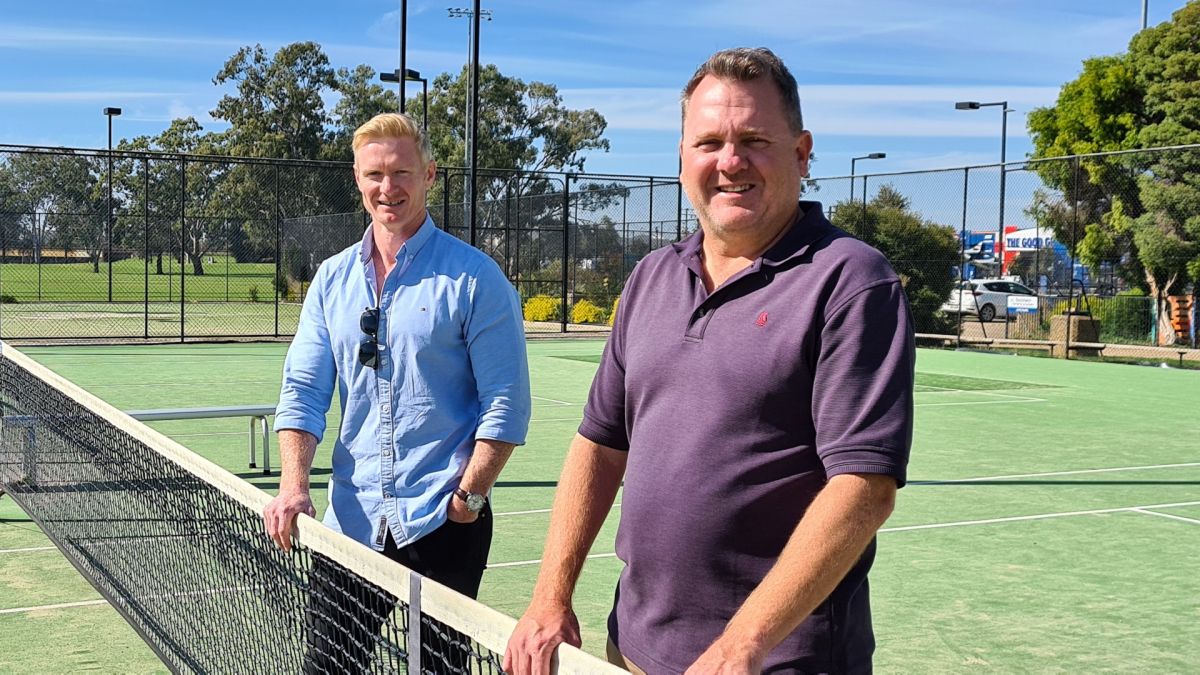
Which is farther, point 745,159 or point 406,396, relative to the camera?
point 406,396

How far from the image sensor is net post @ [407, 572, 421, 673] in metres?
2.92

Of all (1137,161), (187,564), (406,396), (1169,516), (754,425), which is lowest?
(1169,516)

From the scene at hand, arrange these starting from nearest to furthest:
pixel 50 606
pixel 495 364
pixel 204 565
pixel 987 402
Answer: pixel 495 364, pixel 204 565, pixel 50 606, pixel 987 402

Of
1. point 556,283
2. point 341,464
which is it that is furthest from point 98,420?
point 556,283

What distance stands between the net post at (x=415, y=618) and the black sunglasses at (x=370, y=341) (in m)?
0.90

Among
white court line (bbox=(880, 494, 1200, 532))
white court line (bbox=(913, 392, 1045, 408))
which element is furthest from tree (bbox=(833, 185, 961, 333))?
white court line (bbox=(880, 494, 1200, 532))

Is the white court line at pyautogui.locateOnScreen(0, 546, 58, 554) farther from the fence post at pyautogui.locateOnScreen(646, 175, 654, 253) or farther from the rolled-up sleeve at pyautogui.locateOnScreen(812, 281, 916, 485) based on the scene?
the fence post at pyautogui.locateOnScreen(646, 175, 654, 253)

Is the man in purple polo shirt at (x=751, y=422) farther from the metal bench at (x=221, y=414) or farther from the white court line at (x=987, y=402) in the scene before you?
the white court line at (x=987, y=402)

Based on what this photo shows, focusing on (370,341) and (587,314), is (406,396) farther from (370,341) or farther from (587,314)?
(587,314)

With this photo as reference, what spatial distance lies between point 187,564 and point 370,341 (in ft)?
9.02

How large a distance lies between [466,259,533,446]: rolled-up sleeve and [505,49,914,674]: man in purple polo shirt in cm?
102

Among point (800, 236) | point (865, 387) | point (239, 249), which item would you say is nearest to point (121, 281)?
point (239, 249)

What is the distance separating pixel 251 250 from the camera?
127ft

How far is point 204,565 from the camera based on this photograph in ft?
19.4
